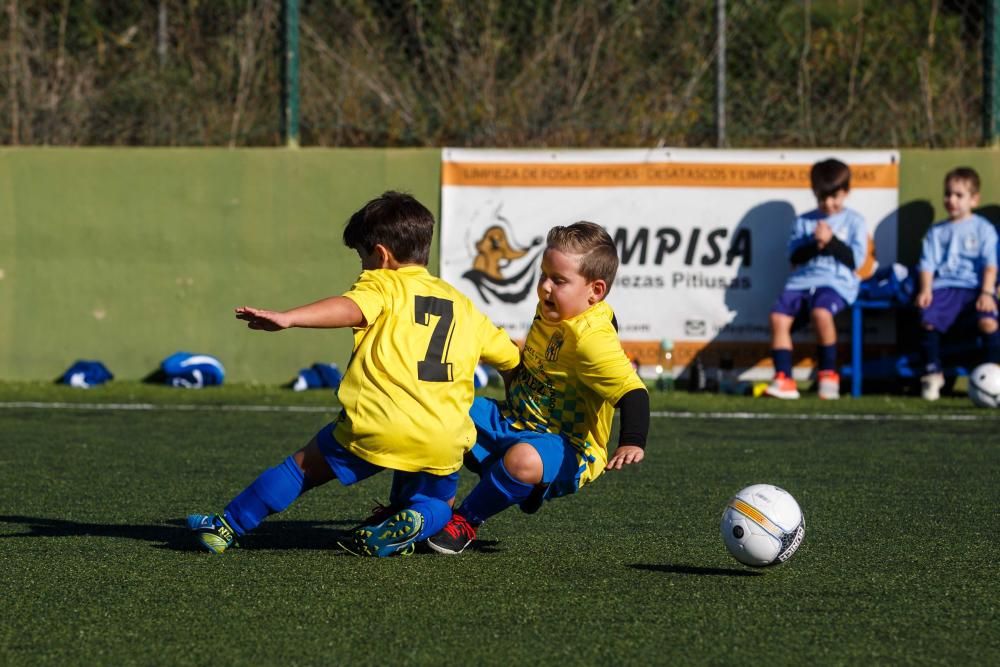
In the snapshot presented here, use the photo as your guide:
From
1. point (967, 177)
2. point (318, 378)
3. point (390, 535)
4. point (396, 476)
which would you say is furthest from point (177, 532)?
point (967, 177)

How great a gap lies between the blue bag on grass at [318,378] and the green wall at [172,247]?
0.39 feet

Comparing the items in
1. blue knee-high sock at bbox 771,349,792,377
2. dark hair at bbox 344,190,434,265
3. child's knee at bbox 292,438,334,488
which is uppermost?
dark hair at bbox 344,190,434,265

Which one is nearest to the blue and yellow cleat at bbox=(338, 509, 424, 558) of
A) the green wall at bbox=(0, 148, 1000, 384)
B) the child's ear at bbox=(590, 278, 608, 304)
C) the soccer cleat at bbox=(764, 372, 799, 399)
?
the child's ear at bbox=(590, 278, 608, 304)

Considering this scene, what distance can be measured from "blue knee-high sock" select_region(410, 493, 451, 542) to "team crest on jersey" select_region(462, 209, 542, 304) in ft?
17.9

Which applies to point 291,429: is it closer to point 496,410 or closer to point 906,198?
point 496,410

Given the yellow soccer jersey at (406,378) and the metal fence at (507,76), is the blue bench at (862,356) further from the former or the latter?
the yellow soccer jersey at (406,378)

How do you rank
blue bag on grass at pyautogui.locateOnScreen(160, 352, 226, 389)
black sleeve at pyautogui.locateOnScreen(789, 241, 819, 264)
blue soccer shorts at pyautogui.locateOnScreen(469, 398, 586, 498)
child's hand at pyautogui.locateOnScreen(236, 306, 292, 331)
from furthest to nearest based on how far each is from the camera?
blue bag on grass at pyautogui.locateOnScreen(160, 352, 226, 389) < black sleeve at pyautogui.locateOnScreen(789, 241, 819, 264) < blue soccer shorts at pyautogui.locateOnScreen(469, 398, 586, 498) < child's hand at pyautogui.locateOnScreen(236, 306, 292, 331)

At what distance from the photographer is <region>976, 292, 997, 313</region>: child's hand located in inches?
349

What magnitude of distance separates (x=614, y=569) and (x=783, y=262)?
19.2 feet

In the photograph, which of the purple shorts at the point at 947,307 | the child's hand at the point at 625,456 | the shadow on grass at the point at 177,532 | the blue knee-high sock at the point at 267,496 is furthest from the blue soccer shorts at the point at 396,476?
the purple shorts at the point at 947,307

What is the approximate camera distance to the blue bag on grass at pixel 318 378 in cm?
948

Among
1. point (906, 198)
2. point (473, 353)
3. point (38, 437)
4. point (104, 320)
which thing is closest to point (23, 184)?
point (104, 320)

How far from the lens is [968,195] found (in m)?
9.08

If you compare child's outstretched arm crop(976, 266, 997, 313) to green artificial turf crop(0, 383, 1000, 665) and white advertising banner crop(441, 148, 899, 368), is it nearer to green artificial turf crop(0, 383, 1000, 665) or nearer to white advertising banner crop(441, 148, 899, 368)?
white advertising banner crop(441, 148, 899, 368)
